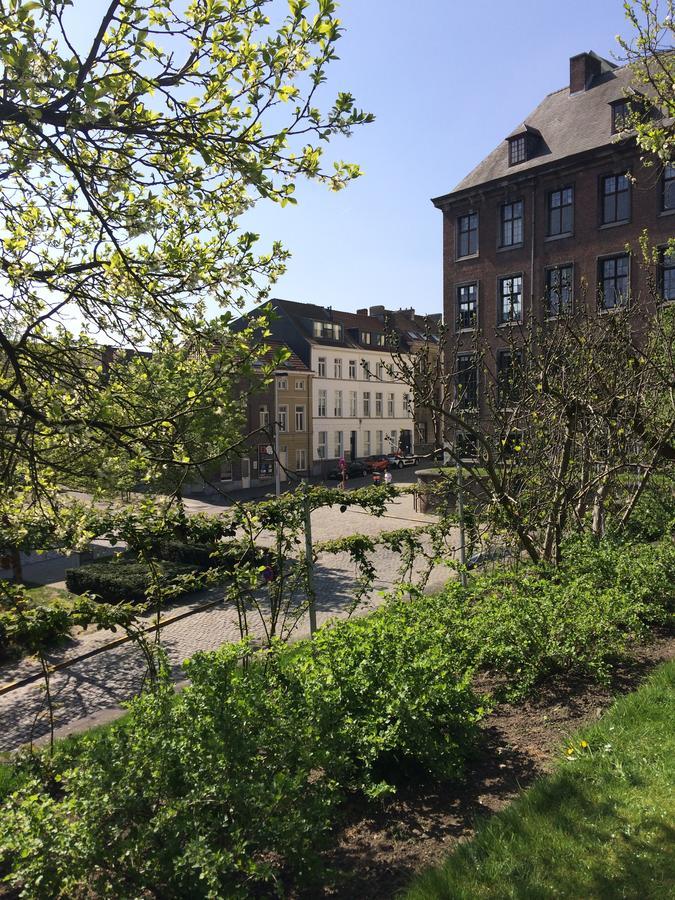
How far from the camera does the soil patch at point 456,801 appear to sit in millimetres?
3488

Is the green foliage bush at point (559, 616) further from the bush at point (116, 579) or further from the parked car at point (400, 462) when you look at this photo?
the parked car at point (400, 462)

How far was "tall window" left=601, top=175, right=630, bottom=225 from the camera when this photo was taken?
29.0m

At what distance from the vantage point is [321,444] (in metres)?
50.6

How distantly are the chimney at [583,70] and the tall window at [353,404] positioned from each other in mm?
27566

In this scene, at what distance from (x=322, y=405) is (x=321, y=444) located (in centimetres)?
314

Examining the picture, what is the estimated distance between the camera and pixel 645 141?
24.9ft

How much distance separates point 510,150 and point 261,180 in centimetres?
3284

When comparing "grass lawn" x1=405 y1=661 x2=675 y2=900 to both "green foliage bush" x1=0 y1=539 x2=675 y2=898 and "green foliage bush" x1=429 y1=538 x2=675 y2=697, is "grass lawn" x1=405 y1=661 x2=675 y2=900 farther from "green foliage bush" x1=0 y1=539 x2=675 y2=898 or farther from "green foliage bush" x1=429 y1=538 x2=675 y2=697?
"green foliage bush" x1=429 y1=538 x2=675 y2=697

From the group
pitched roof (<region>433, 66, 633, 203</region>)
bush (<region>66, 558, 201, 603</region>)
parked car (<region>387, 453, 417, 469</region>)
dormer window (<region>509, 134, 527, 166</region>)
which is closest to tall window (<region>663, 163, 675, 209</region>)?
pitched roof (<region>433, 66, 633, 203</region>)

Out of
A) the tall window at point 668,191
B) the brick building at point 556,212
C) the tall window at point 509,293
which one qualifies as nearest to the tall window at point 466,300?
the brick building at point 556,212

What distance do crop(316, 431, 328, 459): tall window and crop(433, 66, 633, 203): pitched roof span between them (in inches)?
863

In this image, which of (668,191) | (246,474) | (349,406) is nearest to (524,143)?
(668,191)

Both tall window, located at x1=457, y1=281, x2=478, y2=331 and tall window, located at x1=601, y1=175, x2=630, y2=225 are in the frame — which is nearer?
tall window, located at x1=601, y1=175, x2=630, y2=225

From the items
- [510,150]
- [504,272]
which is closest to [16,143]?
[504,272]
